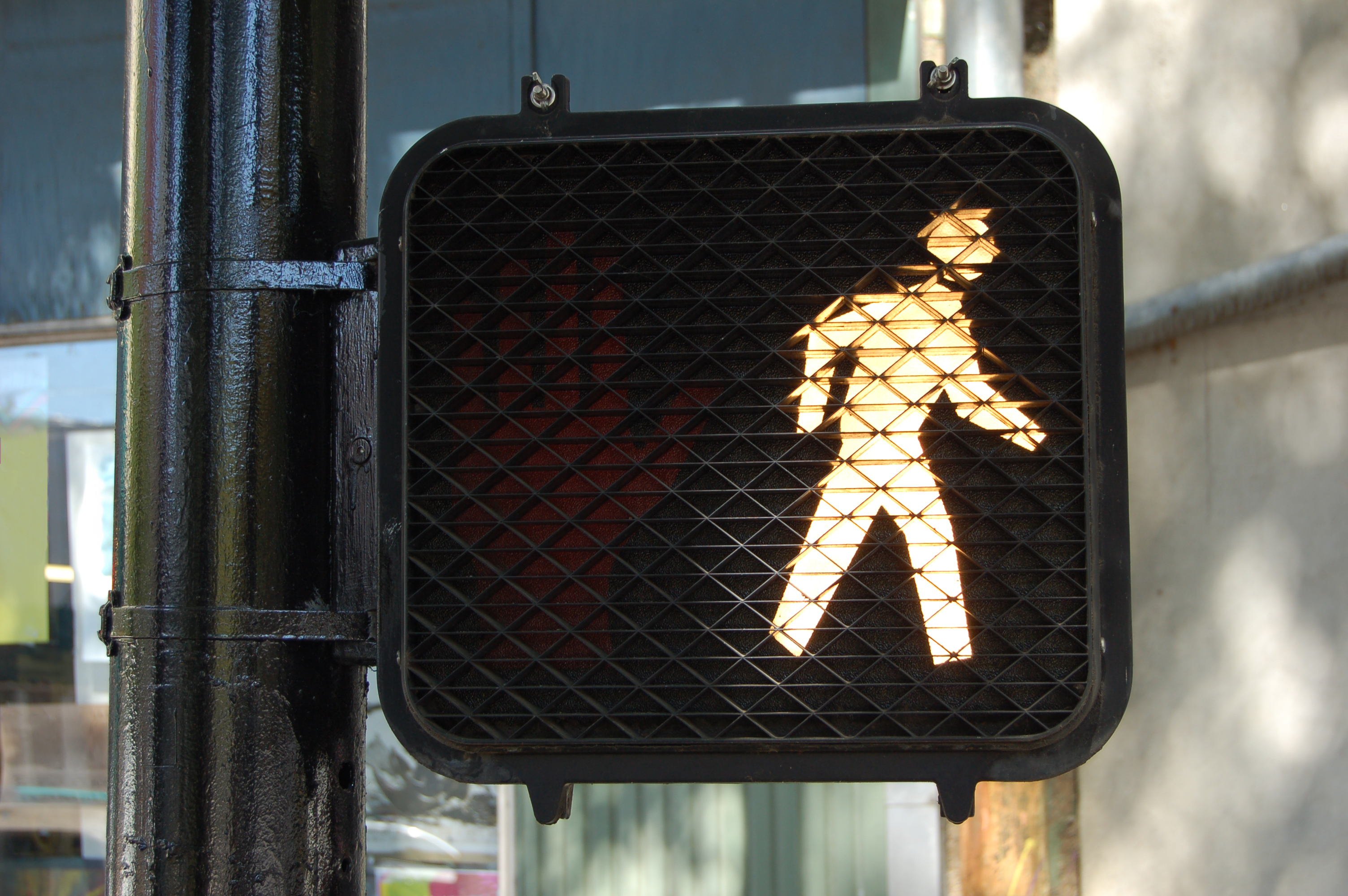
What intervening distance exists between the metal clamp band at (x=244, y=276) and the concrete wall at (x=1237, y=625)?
2677 mm

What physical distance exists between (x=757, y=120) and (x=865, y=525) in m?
0.40

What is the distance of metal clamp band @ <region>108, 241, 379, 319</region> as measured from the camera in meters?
0.92

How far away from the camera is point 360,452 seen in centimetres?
97

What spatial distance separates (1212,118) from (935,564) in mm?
2812

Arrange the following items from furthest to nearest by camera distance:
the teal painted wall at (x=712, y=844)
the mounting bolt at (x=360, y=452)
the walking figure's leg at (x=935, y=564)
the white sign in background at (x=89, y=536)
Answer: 1. the white sign in background at (x=89, y=536)
2. the teal painted wall at (x=712, y=844)
3. the mounting bolt at (x=360, y=452)
4. the walking figure's leg at (x=935, y=564)

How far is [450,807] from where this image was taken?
11.8 feet

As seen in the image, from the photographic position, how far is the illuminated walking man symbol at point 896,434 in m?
0.84

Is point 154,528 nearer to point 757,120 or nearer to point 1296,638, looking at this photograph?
point 757,120

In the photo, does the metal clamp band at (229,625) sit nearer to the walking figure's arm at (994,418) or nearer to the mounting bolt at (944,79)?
the walking figure's arm at (994,418)

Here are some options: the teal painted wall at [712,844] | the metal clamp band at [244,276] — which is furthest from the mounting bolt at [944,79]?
the teal painted wall at [712,844]

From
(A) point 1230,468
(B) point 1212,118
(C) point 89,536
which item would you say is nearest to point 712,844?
(A) point 1230,468

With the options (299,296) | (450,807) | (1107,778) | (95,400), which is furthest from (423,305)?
(95,400)

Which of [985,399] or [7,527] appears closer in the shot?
[985,399]

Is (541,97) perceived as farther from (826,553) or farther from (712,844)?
(712,844)
